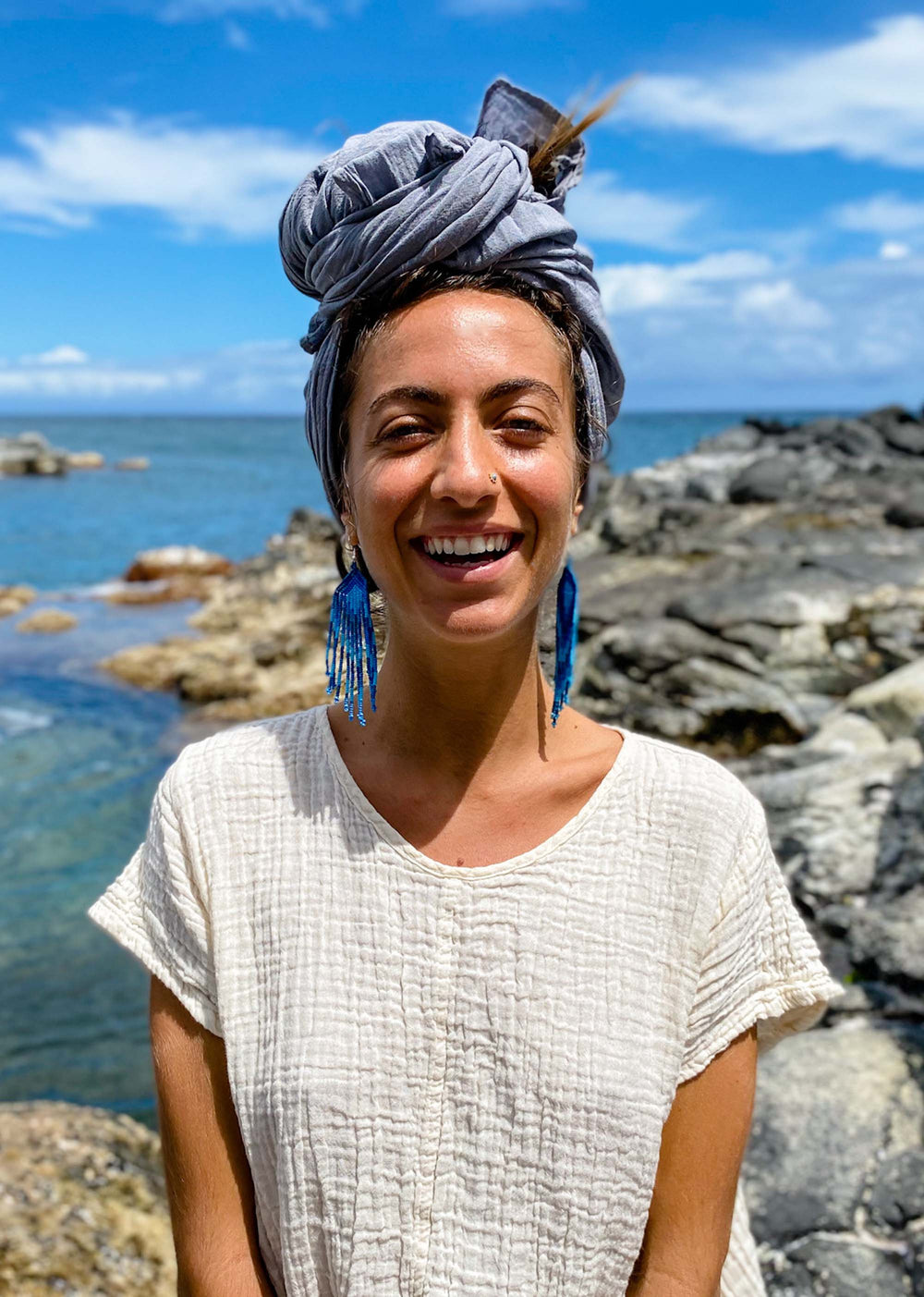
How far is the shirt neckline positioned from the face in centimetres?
34

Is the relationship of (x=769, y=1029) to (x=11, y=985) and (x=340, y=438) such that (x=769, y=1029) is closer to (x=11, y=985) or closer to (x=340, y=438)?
(x=340, y=438)

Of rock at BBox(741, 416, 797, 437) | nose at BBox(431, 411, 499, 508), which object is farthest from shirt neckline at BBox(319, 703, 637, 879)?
rock at BBox(741, 416, 797, 437)

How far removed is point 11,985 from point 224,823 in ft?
20.8

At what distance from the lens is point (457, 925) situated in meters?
1.88

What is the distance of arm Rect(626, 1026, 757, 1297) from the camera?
1.84 meters

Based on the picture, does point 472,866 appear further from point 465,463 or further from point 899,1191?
point 899,1191

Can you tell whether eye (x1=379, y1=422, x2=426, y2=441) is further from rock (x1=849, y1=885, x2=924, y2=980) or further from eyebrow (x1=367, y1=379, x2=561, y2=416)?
rock (x1=849, y1=885, x2=924, y2=980)

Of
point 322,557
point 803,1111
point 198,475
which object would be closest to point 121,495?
point 198,475

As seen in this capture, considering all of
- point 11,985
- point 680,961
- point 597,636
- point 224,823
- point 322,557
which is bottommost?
point 11,985

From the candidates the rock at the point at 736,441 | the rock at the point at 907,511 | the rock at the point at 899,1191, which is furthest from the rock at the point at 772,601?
the rock at the point at 736,441

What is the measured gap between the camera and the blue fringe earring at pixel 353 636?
6.77 feet

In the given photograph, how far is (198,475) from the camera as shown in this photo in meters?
67.6

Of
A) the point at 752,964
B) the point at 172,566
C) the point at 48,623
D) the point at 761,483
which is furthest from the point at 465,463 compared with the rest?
the point at 172,566

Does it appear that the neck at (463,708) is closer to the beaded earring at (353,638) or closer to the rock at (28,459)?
the beaded earring at (353,638)
